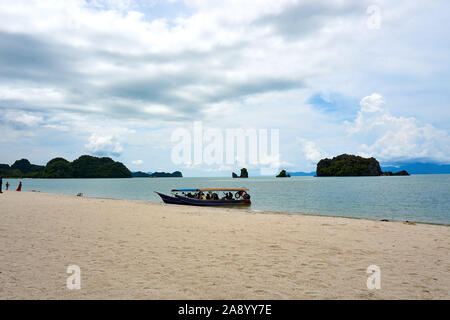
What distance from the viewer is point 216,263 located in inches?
348

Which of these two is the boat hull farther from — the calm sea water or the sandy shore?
the sandy shore

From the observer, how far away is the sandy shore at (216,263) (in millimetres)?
6496

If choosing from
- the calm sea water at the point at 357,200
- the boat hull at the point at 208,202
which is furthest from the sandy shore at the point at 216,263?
the boat hull at the point at 208,202

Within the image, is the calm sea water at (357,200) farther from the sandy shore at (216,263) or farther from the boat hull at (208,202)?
the sandy shore at (216,263)

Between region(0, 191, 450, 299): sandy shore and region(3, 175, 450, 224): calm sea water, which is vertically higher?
region(0, 191, 450, 299): sandy shore

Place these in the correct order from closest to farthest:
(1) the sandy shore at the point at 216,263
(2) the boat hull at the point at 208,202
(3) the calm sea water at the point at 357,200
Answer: (1) the sandy shore at the point at 216,263 < (3) the calm sea water at the point at 357,200 < (2) the boat hull at the point at 208,202

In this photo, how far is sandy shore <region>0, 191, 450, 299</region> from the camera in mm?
6496

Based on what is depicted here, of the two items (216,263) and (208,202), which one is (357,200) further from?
(216,263)

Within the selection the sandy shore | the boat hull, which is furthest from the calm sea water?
the sandy shore

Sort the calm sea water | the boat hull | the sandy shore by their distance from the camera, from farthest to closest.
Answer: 1. the boat hull
2. the calm sea water
3. the sandy shore

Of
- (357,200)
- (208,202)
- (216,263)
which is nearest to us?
(216,263)

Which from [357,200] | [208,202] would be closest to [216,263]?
[208,202]

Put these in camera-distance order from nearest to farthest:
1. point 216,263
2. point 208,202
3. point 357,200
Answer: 1. point 216,263
2. point 208,202
3. point 357,200
